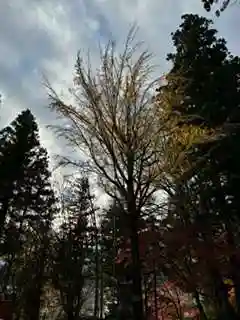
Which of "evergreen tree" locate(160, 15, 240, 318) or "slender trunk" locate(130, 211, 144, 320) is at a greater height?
"evergreen tree" locate(160, 15, 240, 318)

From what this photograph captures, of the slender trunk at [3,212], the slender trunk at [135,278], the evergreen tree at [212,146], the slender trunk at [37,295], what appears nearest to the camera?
the slender trunk at [135,278]

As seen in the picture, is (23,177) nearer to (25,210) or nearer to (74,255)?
(25,210)

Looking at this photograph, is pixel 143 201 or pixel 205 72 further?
pixel 205 72

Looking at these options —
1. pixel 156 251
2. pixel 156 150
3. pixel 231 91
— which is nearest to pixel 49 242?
pixel 156 251

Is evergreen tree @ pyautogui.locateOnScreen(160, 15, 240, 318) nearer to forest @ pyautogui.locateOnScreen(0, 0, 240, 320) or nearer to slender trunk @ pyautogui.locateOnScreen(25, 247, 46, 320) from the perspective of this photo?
forest @ pyautogui.locateOnScreen(0, 0, 240, 320)

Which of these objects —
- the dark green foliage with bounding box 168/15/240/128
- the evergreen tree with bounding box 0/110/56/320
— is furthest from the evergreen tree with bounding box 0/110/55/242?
the dark green foliage with bounding box 168/15/240/128

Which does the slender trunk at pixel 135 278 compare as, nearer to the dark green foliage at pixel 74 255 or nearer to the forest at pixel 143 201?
the forest at pixel 143 201

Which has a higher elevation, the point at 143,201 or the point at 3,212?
the point at 3,212

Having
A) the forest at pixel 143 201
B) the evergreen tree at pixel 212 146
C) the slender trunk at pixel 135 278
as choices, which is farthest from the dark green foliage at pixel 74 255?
the slender trunk at pixel 135 278

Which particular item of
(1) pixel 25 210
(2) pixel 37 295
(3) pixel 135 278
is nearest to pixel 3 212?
(1) pixel 25 210

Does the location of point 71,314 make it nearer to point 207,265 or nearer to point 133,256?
point 207,265

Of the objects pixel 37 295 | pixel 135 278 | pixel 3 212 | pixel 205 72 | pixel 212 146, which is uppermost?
pixel 205 72

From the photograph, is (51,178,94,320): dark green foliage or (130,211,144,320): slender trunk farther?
(51,178,94,320): dark green foliage

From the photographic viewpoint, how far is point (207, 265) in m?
13.5
